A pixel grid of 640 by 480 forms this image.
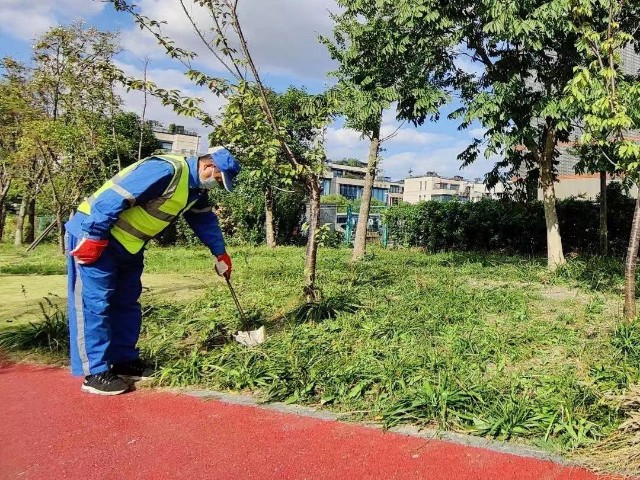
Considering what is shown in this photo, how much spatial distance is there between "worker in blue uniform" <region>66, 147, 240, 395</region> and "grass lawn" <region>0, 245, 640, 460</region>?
22.6 inches

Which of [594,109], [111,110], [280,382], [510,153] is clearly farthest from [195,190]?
[111,110]

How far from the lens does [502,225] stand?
15.2m

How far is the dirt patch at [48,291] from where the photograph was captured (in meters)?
6.34

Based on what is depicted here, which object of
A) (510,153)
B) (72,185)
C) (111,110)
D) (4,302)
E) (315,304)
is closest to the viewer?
(315,304)

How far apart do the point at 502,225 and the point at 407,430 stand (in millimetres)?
13066

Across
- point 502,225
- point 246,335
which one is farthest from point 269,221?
point 246,335

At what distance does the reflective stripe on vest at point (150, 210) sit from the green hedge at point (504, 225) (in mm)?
9737

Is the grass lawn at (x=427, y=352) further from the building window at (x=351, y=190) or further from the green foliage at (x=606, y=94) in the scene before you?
the building window at (x=351, y=190)

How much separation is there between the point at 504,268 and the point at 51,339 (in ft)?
26.5

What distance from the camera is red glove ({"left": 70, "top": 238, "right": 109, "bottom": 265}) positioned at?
3512mm

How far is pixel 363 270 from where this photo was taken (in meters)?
9.30

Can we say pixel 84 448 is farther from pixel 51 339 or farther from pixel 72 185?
pixel 72 185

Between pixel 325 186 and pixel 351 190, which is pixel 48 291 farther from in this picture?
pixel 351 190

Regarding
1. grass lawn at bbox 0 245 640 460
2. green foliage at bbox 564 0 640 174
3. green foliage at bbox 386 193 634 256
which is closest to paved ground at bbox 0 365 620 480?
grass lawn at bbox 0 245 640 460
